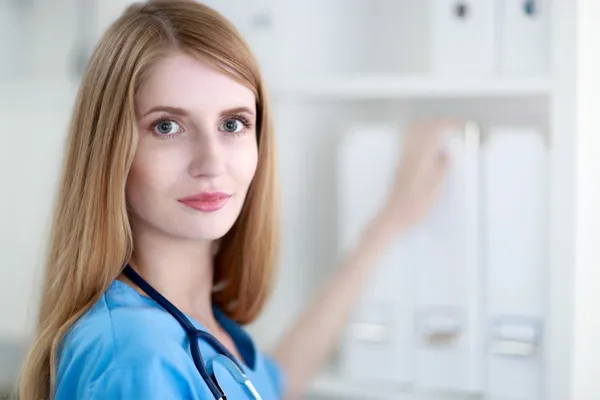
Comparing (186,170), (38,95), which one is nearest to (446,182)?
(186,170)

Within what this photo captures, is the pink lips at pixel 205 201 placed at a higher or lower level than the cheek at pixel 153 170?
lower

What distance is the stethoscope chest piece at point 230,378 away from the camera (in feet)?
3.53

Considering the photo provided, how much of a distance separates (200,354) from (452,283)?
512 mm

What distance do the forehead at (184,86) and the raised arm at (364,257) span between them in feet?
1.45

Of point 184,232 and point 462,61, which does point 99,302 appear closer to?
point 184,232

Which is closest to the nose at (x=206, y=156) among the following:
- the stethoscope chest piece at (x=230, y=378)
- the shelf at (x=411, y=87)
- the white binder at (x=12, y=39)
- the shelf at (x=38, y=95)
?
the stethoscope chest piece at (x=230, y=378)

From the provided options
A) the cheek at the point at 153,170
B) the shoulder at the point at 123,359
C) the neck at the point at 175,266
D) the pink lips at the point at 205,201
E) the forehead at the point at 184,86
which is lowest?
the shoulder at the point at 123,359

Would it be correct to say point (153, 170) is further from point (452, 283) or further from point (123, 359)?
point (452, 283)

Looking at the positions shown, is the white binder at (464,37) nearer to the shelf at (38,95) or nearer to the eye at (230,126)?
the eye at (230,126)

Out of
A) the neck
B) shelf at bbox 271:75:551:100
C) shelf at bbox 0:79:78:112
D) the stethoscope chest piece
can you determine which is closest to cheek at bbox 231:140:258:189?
the neck

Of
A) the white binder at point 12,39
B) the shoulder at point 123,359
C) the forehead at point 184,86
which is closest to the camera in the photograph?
the shoulder at point 123,359

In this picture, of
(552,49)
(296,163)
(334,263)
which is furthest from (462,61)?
(334,263)

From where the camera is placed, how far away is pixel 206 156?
1.09m

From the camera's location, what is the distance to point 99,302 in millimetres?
1062
